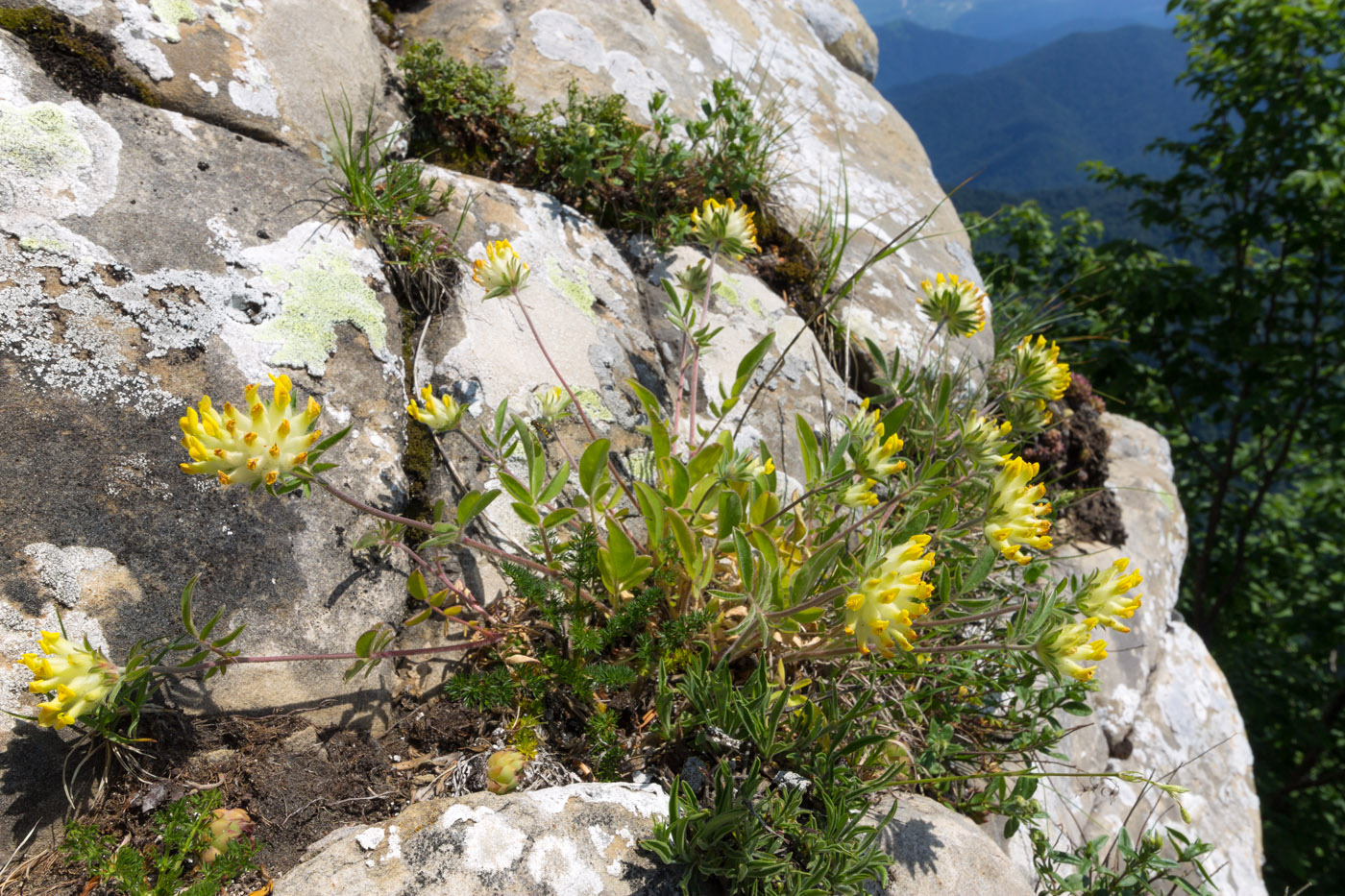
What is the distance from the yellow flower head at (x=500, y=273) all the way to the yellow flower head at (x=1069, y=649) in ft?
6.27

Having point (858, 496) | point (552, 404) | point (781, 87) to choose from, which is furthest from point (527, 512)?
point (781, 87)

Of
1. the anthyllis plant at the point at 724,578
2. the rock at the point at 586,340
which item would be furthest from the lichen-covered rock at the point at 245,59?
the anthyllis plant at the point at 724,578

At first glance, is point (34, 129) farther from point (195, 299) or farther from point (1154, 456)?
point (1154, 456)

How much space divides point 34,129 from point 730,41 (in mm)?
3777

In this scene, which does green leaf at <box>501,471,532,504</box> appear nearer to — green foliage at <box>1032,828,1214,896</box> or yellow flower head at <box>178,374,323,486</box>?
yellow flower head at <box>178,374,323,486</box>

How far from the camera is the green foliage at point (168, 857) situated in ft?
4.77

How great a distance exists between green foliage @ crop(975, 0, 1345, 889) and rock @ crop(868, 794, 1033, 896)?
560 centimetres

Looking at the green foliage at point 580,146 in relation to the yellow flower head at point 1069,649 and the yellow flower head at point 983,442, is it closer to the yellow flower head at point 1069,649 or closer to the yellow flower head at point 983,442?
the yellow flower head at point 983,442

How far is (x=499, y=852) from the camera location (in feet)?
5.24

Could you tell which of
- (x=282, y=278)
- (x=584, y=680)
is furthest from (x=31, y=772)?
(x=282, y=278)

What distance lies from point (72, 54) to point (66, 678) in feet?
6.46

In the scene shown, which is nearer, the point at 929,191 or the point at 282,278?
the point at 282,278

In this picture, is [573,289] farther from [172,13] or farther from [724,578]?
[172,13]

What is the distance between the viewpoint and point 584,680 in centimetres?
194
